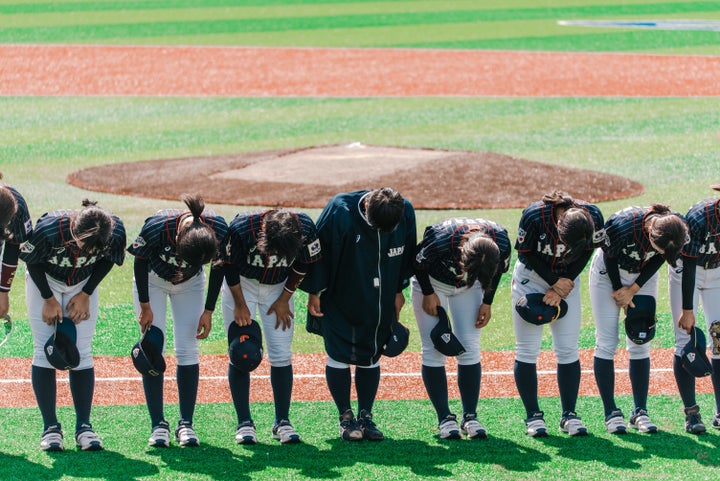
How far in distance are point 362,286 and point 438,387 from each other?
72cm

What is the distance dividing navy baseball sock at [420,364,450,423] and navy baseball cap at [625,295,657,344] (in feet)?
3.48

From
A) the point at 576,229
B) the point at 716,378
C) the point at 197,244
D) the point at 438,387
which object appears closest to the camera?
the point at 197,244

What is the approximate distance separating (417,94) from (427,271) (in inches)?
543

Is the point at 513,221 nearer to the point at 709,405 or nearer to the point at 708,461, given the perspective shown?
the point at 709,405

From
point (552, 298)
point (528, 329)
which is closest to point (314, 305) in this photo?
point (528, 329)

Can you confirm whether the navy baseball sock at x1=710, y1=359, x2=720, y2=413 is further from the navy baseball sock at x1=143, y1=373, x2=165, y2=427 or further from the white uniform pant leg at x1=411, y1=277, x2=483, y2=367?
the navy baseball sock at x1=143, y1=373, x2=165, y2=427

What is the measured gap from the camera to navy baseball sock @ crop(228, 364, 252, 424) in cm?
539

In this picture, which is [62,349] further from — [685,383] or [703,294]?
[703,294]

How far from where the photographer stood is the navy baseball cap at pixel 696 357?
544 cm

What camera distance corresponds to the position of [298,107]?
1791cm

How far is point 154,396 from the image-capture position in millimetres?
5352

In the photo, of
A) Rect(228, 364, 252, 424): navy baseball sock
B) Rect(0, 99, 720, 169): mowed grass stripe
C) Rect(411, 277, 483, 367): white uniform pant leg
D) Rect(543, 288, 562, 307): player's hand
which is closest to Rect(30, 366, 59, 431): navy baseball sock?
Rect(228, 364, 252, 424): navy baseball sock

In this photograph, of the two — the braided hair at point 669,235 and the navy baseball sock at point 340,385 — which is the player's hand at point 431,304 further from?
the braided hair at point 669,235

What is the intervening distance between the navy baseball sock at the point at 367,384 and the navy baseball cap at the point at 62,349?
1529mm
